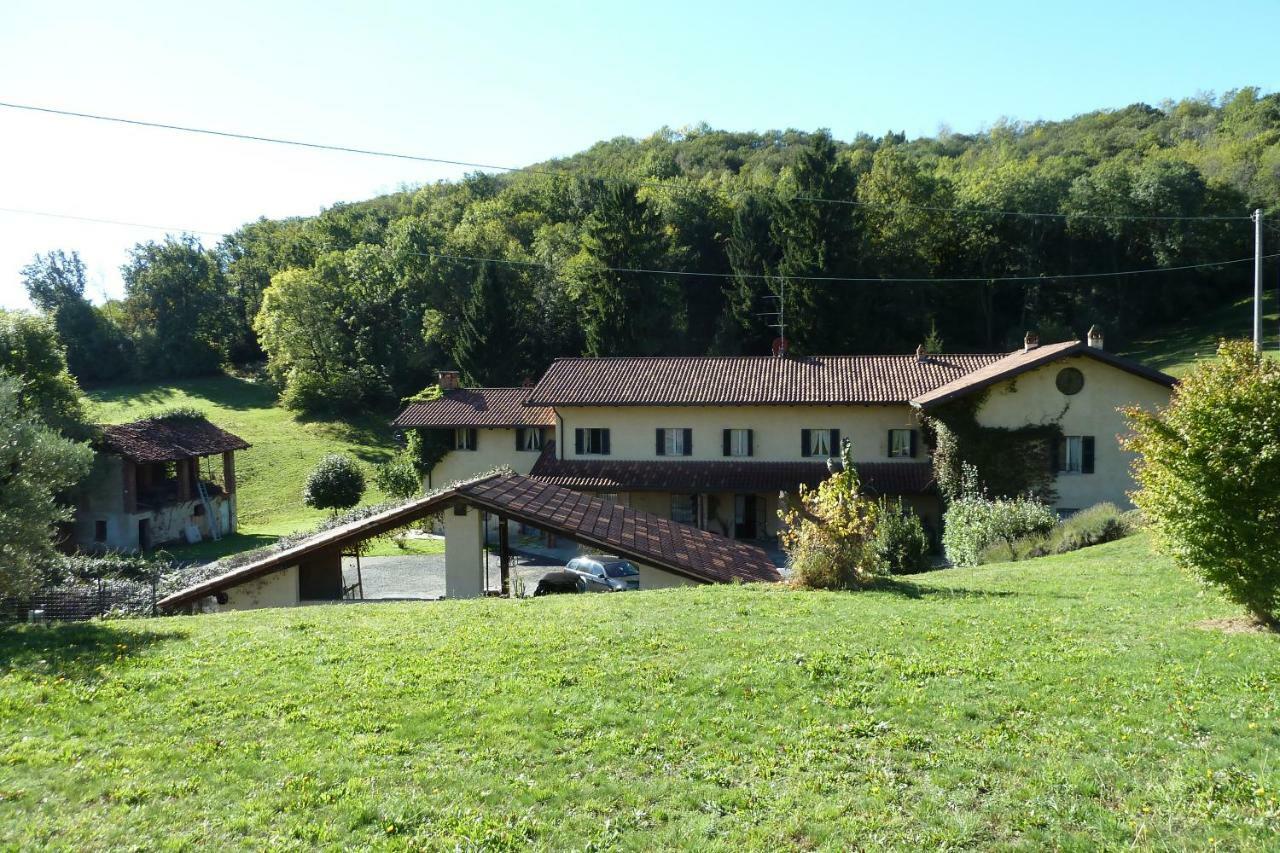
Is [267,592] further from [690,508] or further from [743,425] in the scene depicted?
[743,425]

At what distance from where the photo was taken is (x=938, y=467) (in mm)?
32562

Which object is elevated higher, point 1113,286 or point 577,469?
point 1113,286

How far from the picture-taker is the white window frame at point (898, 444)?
118 ft

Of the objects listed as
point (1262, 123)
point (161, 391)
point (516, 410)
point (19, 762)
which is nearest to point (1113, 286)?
Answer: point (1262, 123)

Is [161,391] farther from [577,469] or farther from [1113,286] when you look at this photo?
[1113,286]

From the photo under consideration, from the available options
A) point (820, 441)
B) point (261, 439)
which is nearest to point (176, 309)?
point (261, 439)

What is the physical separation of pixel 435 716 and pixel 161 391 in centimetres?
7641

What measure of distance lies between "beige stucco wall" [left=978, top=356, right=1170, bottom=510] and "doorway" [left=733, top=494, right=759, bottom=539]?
10.3 m

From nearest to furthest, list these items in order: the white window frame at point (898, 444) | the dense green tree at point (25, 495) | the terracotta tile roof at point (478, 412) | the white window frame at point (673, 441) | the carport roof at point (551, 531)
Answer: the dense green tree at point (25, 495) → the carport roof at point (551, 531) → the white window frame at point (898, 444) → the white window frame at point (673, 441) → the terracotta tile roof at point (478, 412)

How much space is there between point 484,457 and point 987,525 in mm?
24266

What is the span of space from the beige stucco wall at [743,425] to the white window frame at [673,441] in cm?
19

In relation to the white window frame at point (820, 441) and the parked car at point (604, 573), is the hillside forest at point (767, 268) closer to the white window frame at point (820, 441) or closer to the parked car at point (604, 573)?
the white window frame at point (820, 441)

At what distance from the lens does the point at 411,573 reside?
101 ft

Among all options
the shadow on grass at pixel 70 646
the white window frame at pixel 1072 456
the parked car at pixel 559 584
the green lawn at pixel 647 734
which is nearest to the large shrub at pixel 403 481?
the parked car at pixel 559 584
